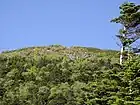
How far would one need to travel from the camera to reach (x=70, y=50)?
135m

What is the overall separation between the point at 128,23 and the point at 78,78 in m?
40.2

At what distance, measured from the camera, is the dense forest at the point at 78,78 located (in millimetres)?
28906

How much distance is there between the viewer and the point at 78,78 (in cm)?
7094

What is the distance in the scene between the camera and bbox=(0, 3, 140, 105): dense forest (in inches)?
1138

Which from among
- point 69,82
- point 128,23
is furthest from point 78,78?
point 128,23

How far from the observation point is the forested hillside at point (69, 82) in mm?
28734

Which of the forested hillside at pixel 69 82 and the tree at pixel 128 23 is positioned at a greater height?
the tree at pixel 128 23

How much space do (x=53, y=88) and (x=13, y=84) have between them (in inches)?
403

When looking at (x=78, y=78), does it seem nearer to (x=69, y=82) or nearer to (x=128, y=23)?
(x=69, y=82)

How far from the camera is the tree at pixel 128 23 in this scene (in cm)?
3103

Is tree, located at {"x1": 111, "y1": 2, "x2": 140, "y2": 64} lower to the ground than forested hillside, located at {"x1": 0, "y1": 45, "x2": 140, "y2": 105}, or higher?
higher

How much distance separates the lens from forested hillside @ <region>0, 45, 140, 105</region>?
28734 millimetres

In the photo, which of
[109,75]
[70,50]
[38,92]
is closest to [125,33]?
[109,75]

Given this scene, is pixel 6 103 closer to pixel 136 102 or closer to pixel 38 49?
pixel 136 102
